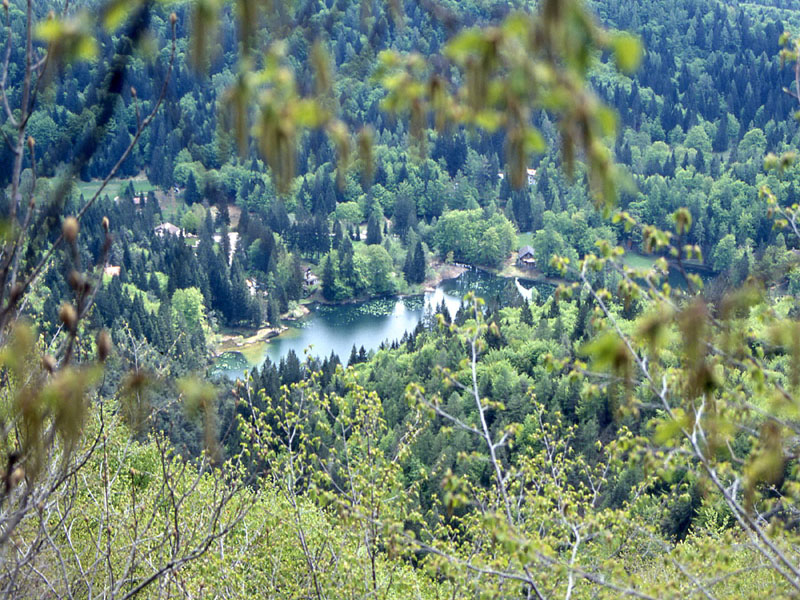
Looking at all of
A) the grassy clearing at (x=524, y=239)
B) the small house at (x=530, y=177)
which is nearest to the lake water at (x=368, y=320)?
the grassy clearing at (x=524, y=239)

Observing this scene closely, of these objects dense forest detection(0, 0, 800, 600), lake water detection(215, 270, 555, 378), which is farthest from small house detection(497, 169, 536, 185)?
lake water detection(215, 270, 555, 378)

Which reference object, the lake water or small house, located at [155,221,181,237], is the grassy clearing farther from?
small house, located at [155,221,181,237]

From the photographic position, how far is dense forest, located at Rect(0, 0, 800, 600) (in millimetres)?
2754

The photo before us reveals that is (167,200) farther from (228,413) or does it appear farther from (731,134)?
(731,134)

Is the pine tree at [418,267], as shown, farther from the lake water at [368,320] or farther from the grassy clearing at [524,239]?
the grassy clearing at [524,239]

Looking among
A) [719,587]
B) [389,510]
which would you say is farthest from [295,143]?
[719,587]

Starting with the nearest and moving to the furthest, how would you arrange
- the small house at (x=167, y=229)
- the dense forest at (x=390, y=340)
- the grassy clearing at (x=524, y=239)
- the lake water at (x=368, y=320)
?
the dense forest at (x=390, y=340)
the lake water at (x=368, y=320)
the small house at (x=167, y=229)
the grassy clearing at (x=524, y=239)

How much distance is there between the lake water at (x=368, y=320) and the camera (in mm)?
48312

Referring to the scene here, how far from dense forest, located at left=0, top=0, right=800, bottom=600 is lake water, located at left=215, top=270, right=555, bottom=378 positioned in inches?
47.4

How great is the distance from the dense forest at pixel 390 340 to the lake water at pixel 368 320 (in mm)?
1205

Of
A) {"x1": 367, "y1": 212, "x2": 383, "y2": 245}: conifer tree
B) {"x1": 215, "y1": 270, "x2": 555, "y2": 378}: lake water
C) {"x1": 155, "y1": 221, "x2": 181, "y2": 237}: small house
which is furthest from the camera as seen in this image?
{"x1": 367, "y1": 212, "x2": 383, "y2": 245}: conifer tree

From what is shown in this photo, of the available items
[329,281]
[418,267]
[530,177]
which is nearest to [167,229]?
[329,281]

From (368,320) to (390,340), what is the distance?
4.97 meters

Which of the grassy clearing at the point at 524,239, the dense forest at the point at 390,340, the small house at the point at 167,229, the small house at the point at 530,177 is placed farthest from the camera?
the small house at the point at 530,177
